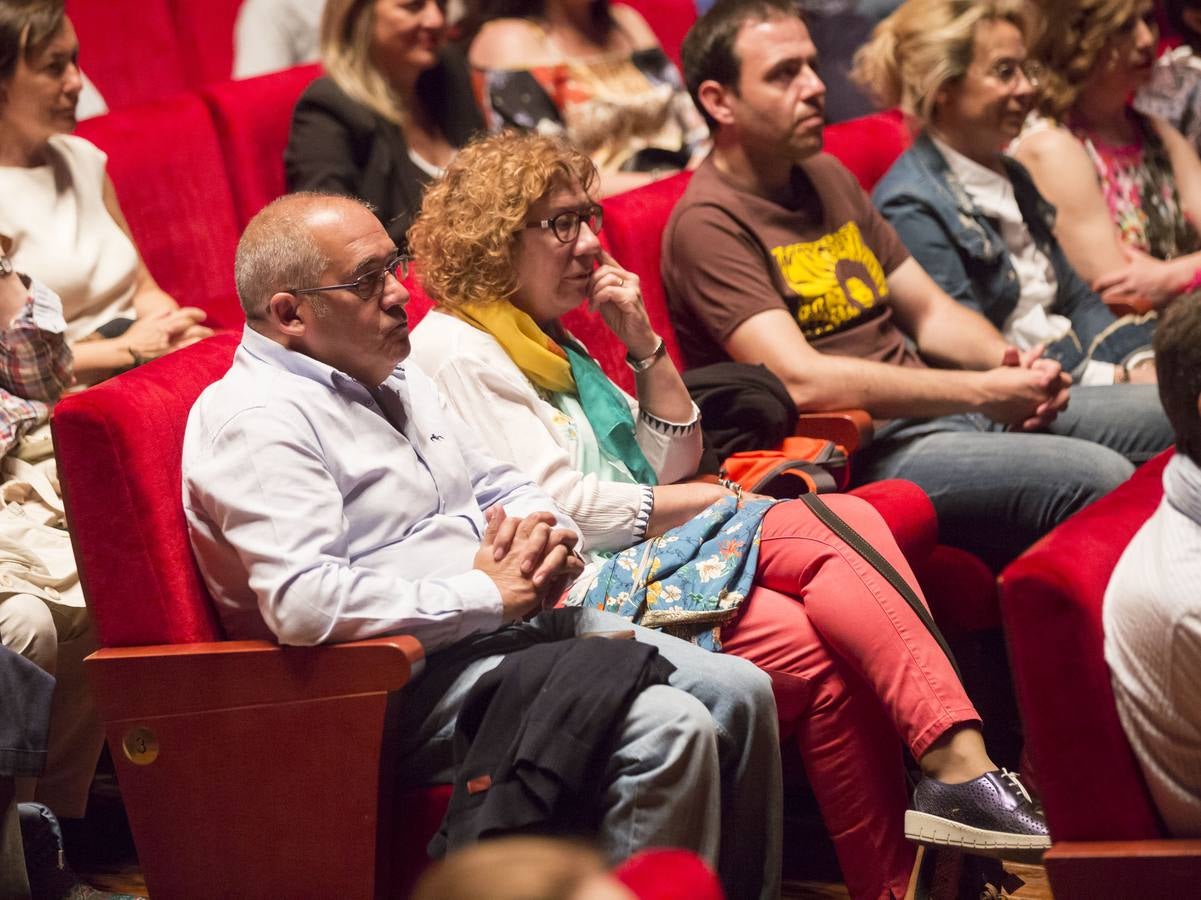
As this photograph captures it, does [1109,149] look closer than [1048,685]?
No

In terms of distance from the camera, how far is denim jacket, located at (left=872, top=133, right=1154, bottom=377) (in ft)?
9.82

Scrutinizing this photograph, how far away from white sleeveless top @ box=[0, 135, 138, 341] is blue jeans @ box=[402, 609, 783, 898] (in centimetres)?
111

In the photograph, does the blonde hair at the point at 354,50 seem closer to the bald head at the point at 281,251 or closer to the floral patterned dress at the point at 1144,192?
the bald head at the point at 281,251

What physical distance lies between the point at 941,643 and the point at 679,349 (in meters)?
0.98

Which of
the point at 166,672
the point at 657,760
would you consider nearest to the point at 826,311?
the point at 657,760

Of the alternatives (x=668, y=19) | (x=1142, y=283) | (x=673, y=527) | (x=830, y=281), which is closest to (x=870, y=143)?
(x=1142, y=283)

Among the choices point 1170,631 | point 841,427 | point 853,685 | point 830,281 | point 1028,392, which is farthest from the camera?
point 830,281

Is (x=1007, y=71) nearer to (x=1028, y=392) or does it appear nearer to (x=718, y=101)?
(x=718, y=101)

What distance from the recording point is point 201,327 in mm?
2471

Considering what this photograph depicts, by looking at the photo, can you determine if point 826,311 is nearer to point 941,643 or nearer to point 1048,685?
point 941,643

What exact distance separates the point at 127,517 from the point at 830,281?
1.45 m

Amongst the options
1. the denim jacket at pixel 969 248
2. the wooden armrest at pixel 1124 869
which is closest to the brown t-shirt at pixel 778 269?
the denim jacket at pixel 969 248

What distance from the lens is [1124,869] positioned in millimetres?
1411

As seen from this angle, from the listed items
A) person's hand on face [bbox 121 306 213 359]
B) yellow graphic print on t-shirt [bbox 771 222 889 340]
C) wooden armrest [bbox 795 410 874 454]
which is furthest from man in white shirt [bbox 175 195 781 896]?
yellow graphic print on t-shirt [bbox 771 222 889 340]
